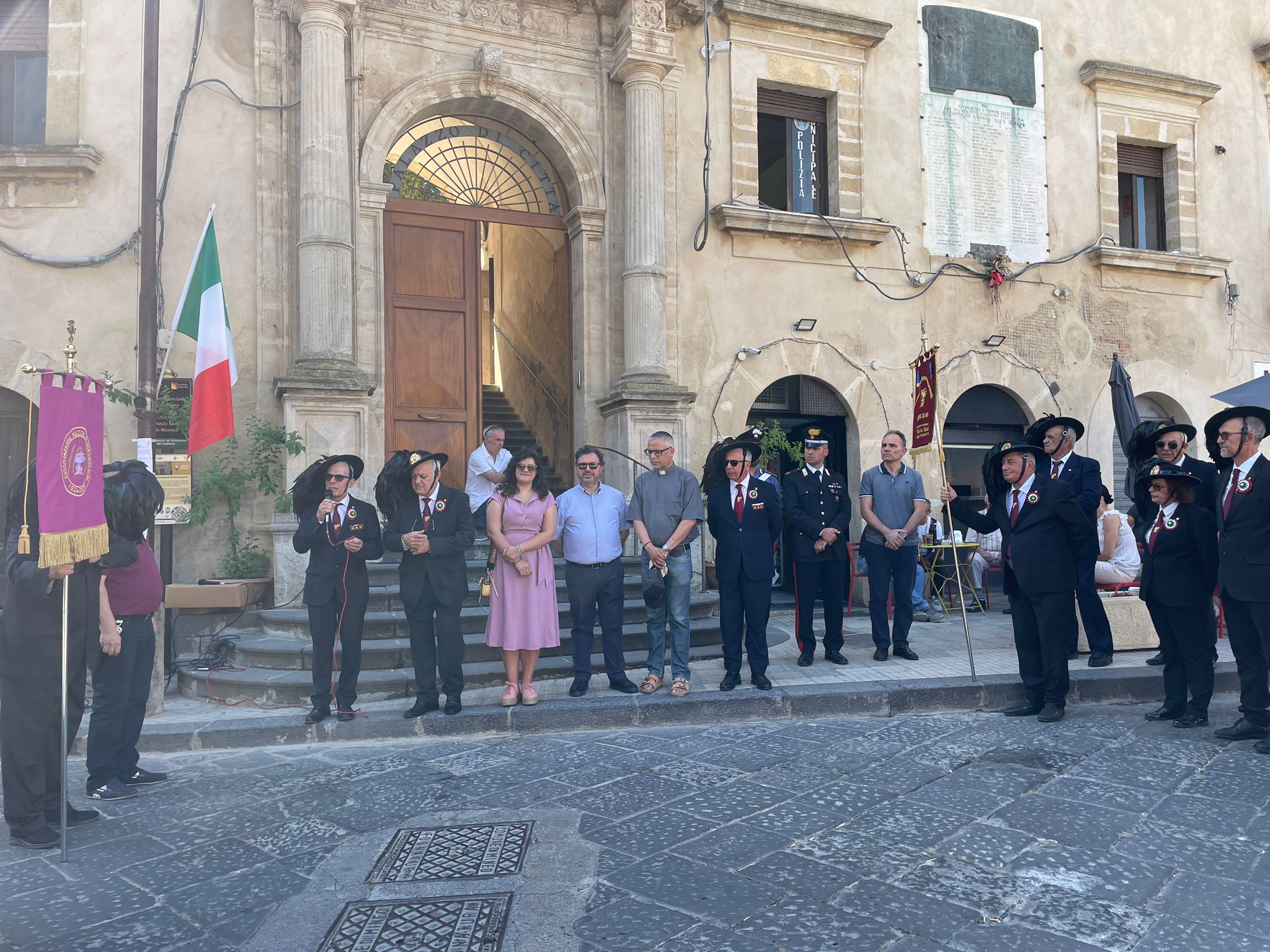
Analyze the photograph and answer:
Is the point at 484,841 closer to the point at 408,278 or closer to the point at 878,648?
the point at 878,648

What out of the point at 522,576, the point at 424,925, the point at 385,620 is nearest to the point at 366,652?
the point at 385,620

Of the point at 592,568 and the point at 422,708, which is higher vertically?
the point at 592,568

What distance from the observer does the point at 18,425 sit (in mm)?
9258

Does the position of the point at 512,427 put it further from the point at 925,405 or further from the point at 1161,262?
the point at 1161,262

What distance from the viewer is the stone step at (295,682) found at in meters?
7.02

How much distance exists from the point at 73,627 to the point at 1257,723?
6712mm

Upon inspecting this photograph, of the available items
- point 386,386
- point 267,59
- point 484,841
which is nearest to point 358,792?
point 484,841

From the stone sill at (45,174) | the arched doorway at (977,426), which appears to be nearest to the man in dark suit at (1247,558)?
the arched doorway at (977,426)

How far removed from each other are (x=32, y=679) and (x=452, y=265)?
7.06 meters

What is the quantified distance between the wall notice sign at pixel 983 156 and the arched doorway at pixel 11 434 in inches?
420

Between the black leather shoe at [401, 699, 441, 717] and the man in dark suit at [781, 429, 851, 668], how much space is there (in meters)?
3.15

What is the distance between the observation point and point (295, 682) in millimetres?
7027

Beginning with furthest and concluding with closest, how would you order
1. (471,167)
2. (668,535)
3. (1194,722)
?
(471,167), (668,535), (1194,722)

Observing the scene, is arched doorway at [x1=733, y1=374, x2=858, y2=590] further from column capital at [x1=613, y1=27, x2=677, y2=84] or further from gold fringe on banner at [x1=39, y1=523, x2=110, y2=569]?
gold fringe on banner at [x1=39, y1=523, x2=110, y2=569]
